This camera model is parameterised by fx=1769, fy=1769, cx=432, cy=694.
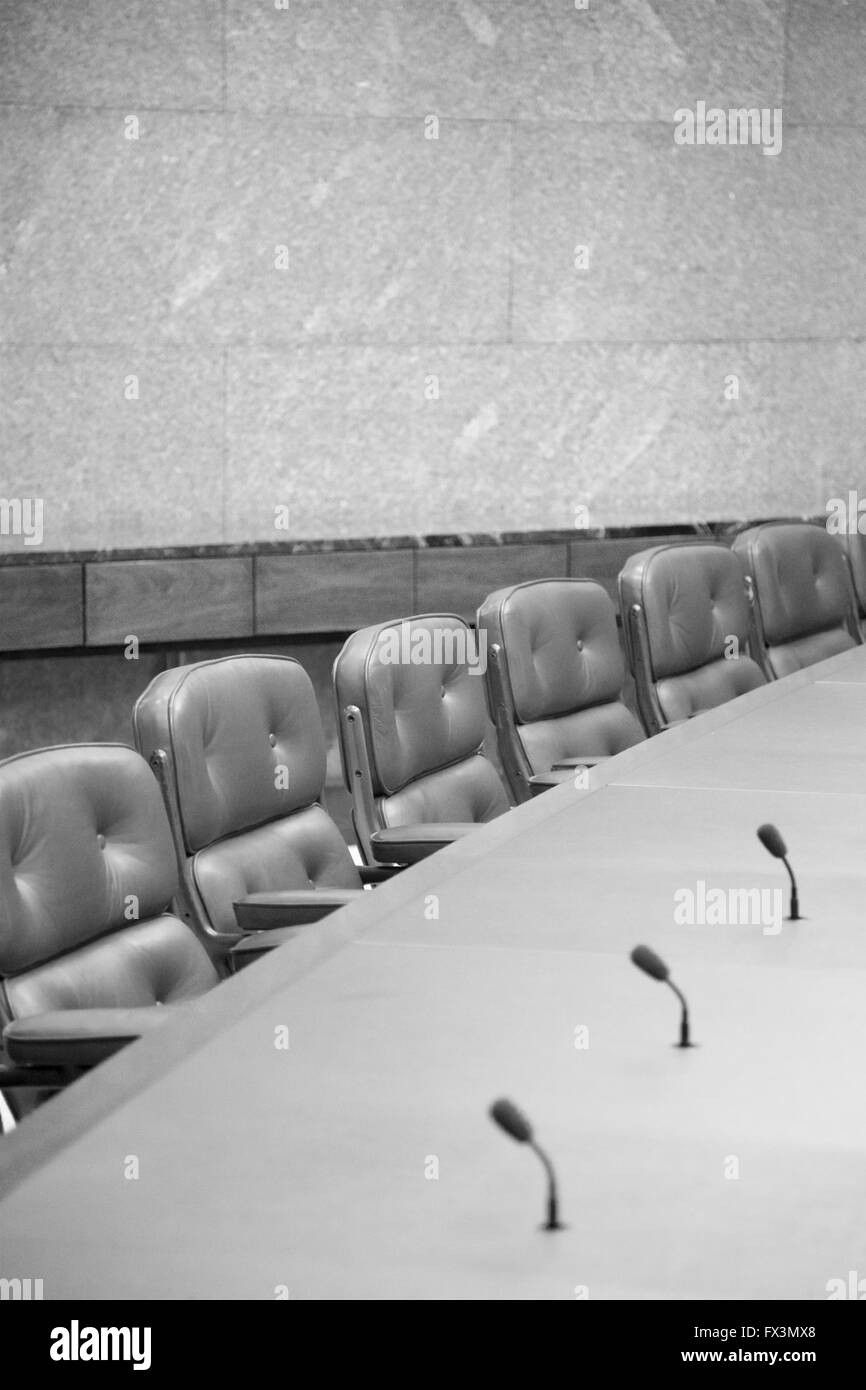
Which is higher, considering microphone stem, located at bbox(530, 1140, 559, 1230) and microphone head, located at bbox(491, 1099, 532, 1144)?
microphone head, located at bbox(491, 1099, 532, 1144)

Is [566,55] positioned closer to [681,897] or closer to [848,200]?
[848,200]

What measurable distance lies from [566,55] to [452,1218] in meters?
5.47

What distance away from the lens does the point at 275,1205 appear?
1.37m

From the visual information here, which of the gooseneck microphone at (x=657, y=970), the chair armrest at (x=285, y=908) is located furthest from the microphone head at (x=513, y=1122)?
the chair armrest at (x=285, y=908)

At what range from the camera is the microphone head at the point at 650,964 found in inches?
69.1

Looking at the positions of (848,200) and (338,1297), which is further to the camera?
(848,200)

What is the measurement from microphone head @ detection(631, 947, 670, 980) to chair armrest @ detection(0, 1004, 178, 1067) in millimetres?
579

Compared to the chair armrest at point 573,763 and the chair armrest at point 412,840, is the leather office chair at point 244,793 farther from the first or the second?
the chair armrest at point 573,763

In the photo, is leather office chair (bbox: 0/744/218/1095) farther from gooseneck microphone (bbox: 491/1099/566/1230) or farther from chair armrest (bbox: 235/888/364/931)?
gooseneck microphone (bbox: 491/1099/566/1230)

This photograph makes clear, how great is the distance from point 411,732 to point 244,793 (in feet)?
1.87

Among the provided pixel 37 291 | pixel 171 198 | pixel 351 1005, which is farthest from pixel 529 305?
pixel 351 1005

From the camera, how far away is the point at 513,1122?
4.40 ft

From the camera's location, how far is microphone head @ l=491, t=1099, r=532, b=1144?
1341mm

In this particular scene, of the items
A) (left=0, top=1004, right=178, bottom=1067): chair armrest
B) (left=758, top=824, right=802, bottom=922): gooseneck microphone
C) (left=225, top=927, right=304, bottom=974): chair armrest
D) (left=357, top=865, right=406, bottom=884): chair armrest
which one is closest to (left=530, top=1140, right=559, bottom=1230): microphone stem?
(left=0, top=1004, right=178, bottom=1067): chair armrest
